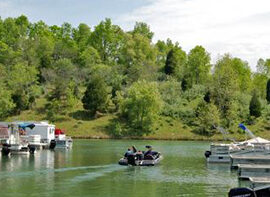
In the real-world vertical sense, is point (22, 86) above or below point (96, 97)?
above

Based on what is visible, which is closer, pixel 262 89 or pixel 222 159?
pixel 222 159

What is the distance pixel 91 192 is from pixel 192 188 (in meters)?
7.66

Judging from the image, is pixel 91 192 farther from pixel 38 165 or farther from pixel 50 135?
pixel 50 135

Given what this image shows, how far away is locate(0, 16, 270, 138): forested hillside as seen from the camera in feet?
348

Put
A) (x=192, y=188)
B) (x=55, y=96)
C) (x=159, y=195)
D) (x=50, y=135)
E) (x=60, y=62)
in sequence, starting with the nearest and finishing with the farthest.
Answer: (x=159, y=195) < (x=192, y=188) < (x=50, y=135) < (x=55, y=96) < (x=60, y=62)

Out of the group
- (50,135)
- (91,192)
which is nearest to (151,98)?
(50,135)

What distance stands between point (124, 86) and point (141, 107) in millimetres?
18331

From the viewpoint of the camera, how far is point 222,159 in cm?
5531

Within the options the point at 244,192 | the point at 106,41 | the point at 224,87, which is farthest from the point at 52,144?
the point at 106,41

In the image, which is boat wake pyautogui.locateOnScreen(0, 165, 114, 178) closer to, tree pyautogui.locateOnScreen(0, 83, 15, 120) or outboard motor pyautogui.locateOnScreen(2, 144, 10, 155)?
outboard motor pyautogui.locateOnScreen(2, 144, 10, 155)

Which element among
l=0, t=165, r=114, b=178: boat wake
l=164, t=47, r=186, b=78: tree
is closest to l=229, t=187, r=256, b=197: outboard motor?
l=0, t=165, r=114, b=178: boat wake

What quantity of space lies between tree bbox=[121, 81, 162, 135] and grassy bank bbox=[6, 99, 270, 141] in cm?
Result: 233

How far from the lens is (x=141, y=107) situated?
107 meters

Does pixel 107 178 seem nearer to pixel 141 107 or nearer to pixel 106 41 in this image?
pixel 141 107
